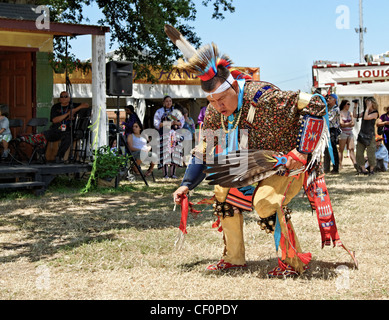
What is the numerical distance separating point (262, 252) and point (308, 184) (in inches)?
46.9

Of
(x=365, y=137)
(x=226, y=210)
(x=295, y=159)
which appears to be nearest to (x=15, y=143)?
(x=226, y=210)

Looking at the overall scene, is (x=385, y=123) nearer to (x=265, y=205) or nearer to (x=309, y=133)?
(x=309, y=133)

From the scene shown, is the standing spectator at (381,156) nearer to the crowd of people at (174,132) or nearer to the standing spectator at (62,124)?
the crowd of people at (174,132)

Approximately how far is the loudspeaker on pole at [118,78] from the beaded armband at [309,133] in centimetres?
681

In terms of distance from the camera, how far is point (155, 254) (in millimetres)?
5004

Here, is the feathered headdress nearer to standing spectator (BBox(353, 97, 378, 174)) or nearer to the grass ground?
the grass ground

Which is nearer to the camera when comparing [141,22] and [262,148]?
[262,148]

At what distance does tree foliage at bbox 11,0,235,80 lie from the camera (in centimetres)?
1260

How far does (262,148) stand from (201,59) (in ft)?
2.50

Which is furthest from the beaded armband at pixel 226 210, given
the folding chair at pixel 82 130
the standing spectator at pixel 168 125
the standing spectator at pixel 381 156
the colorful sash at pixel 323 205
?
the standing spectator at pixel 381 156

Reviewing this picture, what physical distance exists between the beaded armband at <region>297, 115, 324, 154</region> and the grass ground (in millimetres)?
968

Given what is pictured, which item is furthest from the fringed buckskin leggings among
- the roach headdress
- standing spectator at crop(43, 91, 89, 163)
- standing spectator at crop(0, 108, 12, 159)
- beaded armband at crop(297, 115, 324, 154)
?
standing spectator at crop(43, 91, 89, 163)

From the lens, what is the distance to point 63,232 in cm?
614

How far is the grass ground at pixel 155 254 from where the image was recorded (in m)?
3.86
